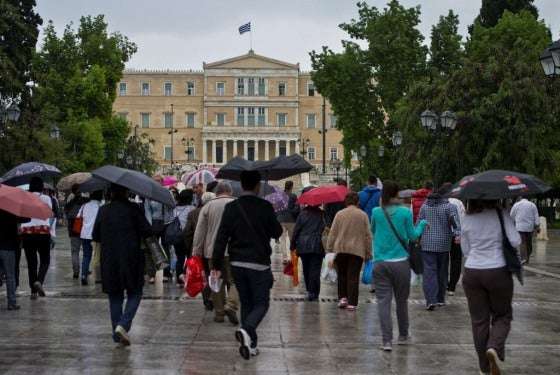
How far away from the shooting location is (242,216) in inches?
346

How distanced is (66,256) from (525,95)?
18240mm

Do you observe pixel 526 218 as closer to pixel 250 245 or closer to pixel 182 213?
pixel 182 213

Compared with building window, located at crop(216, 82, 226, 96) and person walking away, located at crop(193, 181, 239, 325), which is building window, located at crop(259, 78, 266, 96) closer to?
building window, located at crop(216, 82, 226, 96)

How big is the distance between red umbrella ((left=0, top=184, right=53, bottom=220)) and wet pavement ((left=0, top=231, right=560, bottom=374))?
122 centimetres

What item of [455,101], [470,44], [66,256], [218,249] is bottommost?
[66,256]

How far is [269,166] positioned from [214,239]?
4.70 m

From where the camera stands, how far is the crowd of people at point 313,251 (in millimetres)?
8023

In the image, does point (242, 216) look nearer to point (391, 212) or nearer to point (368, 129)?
point (391, 212)

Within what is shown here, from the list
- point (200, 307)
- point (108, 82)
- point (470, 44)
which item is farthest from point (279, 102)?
point (200, 307)

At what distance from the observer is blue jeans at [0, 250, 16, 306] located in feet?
39.5

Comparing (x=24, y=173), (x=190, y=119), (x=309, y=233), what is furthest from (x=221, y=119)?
(x=309, y=233)

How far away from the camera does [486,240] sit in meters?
8.02

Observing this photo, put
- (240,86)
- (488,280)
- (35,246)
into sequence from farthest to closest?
(240,86) → (35,246) → (488,280)

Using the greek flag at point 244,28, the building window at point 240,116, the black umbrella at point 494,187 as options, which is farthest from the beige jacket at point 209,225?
the building window at point 240,116
